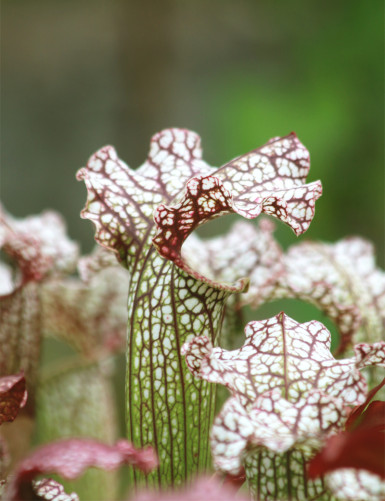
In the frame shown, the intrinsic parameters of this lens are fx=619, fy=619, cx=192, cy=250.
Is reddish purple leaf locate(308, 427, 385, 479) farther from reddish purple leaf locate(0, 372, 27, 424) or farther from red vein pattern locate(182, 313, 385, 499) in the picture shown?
reddish purple leaf locate(0, 372, 27, 424)

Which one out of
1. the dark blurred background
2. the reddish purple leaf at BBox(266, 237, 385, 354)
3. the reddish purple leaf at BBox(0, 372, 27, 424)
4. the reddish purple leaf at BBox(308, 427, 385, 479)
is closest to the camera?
the reddish purple leaf at BBox(308, 427, 385, 479)

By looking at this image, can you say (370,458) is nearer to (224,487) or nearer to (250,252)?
(224,487)

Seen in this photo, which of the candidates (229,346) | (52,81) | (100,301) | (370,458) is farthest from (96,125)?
(370,458)

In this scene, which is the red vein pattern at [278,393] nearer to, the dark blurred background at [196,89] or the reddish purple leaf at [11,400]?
the reddish purple leaf at [11,400]

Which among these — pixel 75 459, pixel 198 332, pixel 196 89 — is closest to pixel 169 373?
pixel 198 332

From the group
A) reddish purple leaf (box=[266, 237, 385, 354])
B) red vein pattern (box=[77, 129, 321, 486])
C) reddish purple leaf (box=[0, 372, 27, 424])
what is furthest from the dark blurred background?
reddish purple leaf (box=[0, 372, 27, 424])

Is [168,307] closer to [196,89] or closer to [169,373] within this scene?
[169,373]
